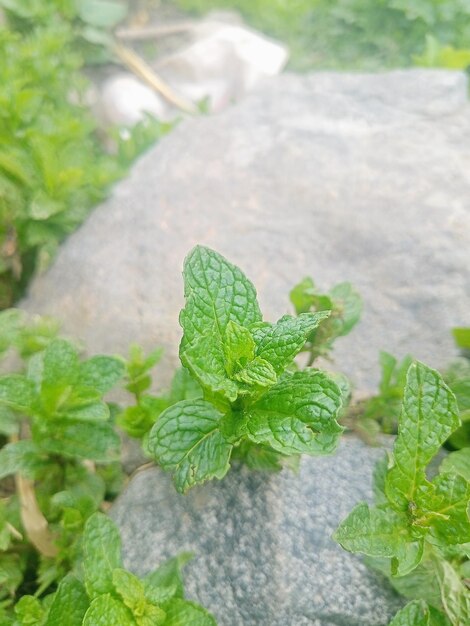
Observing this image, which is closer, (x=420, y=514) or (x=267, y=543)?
(x=420, y=514)

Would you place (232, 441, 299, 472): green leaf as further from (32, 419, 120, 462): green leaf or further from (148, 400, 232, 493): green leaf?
(32, 419, 120, 462): green leaf

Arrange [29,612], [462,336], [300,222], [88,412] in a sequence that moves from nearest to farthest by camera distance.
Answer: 1. [29,612]
2. [88,412]
3. [462,336]
4. [300,222]

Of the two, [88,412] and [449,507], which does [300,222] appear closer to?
[88,412]

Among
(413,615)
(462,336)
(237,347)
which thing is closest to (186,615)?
(413,615)

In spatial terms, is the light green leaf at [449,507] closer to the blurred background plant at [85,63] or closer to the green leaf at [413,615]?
the green leaf at [413,615]

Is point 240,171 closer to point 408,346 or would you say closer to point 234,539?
point 408,346

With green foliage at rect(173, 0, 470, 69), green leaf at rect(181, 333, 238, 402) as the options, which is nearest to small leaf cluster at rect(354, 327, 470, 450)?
green leaf at rect(181, 333, 238, 402)

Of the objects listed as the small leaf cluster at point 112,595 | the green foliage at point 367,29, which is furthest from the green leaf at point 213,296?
the green foliage at point 367,29
